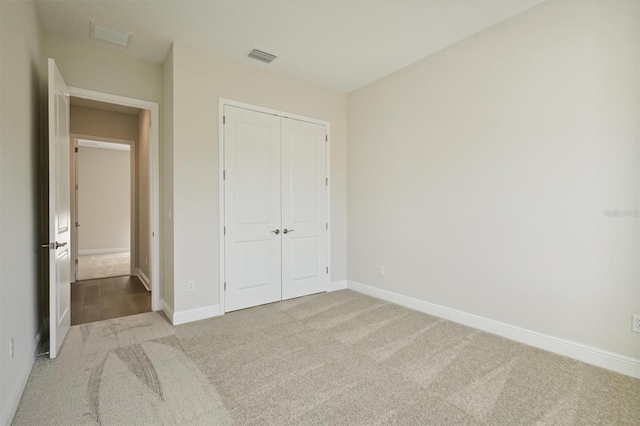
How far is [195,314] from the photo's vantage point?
3.20 meters

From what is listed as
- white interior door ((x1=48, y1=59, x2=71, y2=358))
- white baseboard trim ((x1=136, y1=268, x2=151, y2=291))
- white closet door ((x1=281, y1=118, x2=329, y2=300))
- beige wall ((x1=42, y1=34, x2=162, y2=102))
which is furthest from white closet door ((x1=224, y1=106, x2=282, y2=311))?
white baseboard trim ((x1=136, y1=268, x2=151, y2=291))

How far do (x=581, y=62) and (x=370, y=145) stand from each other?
2.23 metres

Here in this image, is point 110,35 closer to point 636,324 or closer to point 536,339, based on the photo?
point 536,339

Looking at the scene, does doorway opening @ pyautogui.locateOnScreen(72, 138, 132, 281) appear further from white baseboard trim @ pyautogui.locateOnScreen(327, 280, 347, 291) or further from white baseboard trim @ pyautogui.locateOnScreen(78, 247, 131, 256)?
white baseboard trim @ pyautogui.locateOnScreen(327, 280, 347, 291)

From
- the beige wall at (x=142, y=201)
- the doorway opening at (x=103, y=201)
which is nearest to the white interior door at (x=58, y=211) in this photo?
the beige wall at (x=142, y=201)

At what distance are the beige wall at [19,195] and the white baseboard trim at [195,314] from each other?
1063mm

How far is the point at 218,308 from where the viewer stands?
3.35 m

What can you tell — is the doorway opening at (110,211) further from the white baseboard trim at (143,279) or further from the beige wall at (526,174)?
the beige wall at (526,174)

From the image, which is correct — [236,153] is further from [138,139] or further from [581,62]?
[581,62]

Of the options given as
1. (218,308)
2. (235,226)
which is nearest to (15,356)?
(218,308)

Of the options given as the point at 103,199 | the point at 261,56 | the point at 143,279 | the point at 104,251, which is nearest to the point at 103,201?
the point at 103,199

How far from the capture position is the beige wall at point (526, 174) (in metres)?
2.19

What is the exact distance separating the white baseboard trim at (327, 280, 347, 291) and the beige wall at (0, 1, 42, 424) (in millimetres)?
3098

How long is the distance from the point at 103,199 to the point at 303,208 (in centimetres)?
675
